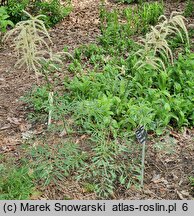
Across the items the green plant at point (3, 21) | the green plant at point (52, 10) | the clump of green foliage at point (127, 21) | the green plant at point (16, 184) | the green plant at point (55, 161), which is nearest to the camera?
the green plant at point (16, 184)

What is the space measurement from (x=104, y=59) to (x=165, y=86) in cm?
92

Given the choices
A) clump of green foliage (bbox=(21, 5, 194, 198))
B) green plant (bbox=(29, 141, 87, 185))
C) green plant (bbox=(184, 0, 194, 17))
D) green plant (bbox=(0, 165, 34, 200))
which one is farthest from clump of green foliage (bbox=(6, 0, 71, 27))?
green plant (bbox=(0, 165, 34, 200))

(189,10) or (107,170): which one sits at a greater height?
(189,10)

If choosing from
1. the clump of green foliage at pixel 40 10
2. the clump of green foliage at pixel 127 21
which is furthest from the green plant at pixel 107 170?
the clump of green foliage at pixel 40 10

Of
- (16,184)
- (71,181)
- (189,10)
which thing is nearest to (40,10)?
(189,10)

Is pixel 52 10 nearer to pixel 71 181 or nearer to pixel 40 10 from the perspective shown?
pixel 40 10

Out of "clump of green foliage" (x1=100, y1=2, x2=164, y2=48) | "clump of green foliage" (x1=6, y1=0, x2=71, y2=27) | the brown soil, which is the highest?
"clump of green foliage" (x1=6, y1=0, x2=71, y2=27)

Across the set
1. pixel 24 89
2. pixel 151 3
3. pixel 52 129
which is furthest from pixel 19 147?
pixel 151 3

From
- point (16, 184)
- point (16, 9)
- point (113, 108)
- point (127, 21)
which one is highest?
point (16, 9)

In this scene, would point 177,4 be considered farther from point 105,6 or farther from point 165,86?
point 165,86

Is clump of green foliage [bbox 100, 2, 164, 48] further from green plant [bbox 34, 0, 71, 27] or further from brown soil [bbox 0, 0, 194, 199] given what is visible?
green plant [bbox 34, 0, 71, 27]

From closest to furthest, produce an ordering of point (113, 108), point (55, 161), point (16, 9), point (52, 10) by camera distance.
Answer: point (55, 161) → point (113, 108) → point (16, 9) → point (52, 10)

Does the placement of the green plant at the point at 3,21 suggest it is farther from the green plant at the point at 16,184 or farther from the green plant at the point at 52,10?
the green plant at the point at 16,184

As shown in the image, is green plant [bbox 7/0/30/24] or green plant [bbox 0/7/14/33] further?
green plant [bbox 7/0/30/24]
